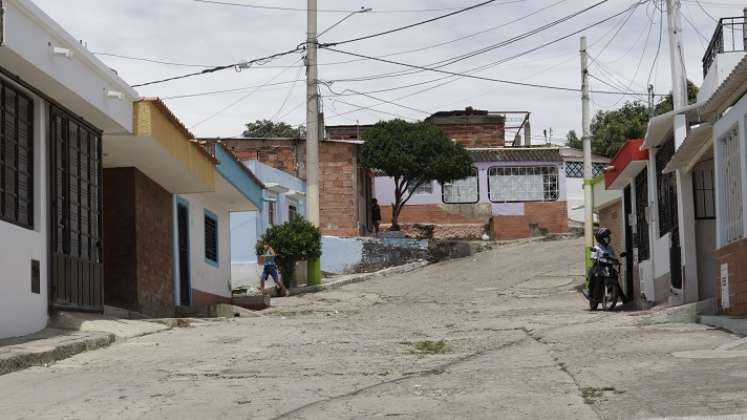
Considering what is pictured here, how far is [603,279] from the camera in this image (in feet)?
61.9

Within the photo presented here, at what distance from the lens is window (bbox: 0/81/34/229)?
12.0m

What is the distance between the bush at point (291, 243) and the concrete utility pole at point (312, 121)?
0.65 metres

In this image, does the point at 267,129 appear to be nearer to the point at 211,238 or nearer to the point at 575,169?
the point at 575,169

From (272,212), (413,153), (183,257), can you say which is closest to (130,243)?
(183,257)

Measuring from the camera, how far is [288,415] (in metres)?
6.95

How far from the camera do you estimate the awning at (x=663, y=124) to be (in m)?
17.1

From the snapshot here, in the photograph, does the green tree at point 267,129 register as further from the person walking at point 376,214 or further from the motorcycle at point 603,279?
the motorcycle at point 603,279

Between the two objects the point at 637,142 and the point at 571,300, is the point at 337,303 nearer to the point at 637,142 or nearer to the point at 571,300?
the point at 571,300

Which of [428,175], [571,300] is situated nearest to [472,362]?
[571,300]

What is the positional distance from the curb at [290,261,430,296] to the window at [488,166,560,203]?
11408 mm

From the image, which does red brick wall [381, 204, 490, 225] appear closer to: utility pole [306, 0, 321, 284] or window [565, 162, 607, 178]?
window [565, 162, 607, 178]

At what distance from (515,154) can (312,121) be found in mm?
21921

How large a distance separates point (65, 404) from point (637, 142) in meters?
15.5

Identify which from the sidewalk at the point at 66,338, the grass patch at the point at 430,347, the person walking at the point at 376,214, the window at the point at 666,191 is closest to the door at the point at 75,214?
the sidewalk at the point at 66,338
